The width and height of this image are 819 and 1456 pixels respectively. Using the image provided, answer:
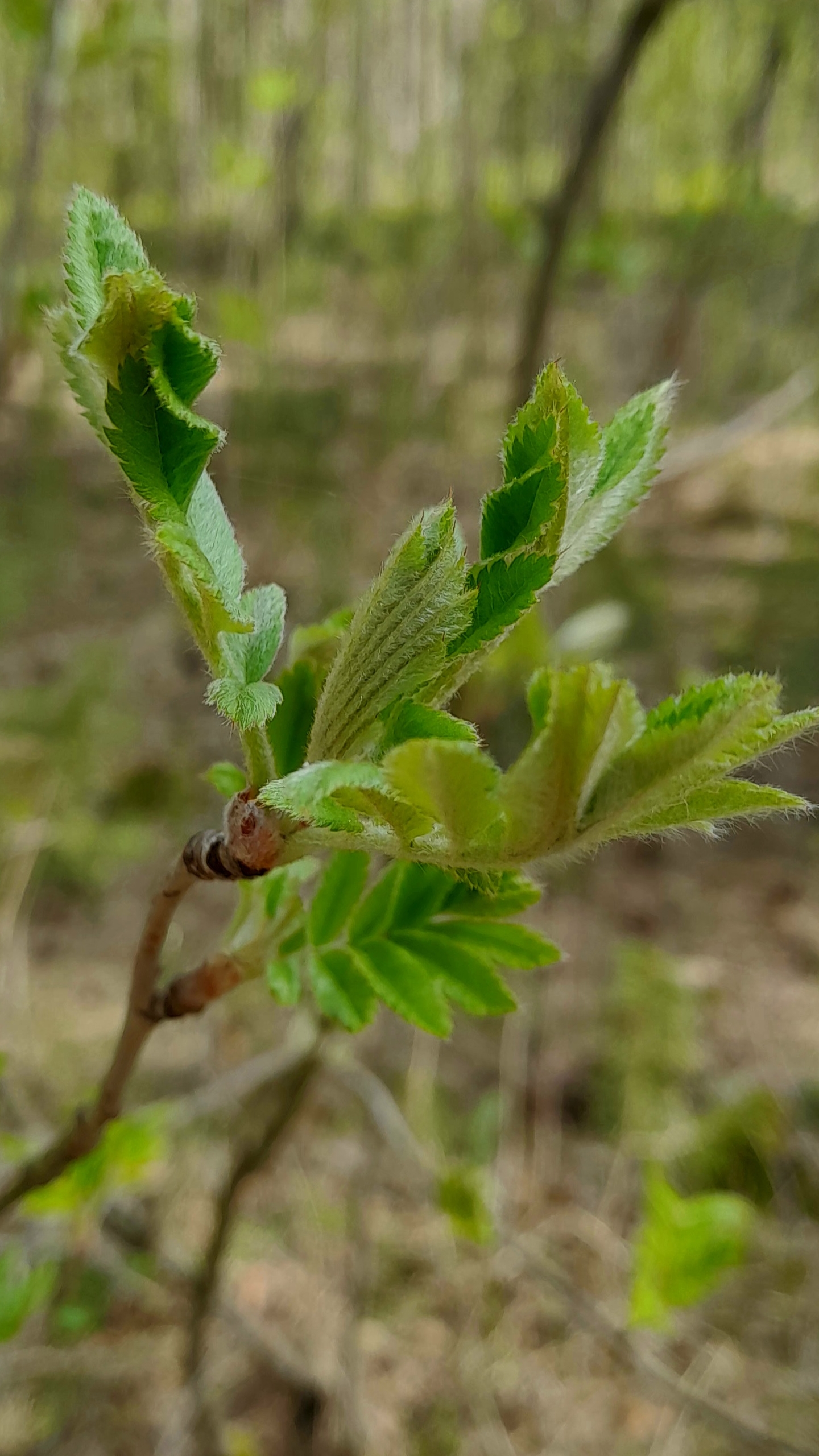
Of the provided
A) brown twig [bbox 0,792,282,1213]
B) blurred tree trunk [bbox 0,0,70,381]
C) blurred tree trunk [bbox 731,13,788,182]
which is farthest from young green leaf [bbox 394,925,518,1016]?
blurred tree trunk [bbox 731,13,788,182]

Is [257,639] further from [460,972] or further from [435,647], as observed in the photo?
[460,972]

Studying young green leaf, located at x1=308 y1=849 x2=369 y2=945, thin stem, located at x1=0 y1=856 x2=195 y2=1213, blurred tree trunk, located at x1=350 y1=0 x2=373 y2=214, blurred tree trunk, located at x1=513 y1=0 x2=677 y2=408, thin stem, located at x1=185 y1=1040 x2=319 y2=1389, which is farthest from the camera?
blurred tree trunk, located at x1=350 y1=0 x2=373 y2=214

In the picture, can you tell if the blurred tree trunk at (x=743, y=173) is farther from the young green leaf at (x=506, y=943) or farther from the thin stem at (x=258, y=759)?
the thin stem at (x=258, y=759)

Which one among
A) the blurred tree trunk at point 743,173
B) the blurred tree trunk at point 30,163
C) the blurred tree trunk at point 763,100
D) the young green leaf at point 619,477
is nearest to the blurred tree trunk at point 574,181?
the blurred tree trunk at point 30,163

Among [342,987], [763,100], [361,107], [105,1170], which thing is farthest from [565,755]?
[361,107]

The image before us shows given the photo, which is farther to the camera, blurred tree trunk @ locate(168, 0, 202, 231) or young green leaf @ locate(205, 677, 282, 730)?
blurred tree trunk @ locate(168, 0, 202, 231)

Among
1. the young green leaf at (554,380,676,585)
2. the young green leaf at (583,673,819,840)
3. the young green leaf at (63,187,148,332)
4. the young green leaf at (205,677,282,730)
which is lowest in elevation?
the young green leaf at (583,673,819,840)

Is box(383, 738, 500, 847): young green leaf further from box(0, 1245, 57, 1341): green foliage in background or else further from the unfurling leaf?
box(0, 1245, 57, 1341): green foliage in background
